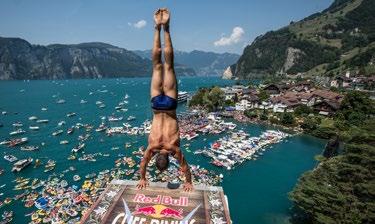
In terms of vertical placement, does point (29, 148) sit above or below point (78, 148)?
below

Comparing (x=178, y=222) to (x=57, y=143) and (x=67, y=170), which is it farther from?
(x=57, y=143)

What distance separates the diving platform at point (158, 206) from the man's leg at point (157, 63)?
4.60 meters

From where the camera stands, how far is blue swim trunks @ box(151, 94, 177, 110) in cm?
1188

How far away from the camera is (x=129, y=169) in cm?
4912

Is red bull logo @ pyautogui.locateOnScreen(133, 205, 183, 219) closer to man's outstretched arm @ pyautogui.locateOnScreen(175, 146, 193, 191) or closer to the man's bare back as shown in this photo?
man's outstretched arm @ pyautogui.locateOnScreen(175, 146, 193, 191)

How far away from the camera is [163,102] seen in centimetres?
1191

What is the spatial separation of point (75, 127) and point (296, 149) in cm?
5316

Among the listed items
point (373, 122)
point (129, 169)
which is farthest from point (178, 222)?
point (129, 169)

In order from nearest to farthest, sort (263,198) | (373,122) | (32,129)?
(373,122)
(263,198)
(32,129)

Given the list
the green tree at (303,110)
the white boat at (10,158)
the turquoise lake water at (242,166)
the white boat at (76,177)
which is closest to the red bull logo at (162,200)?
the turquoise lake water at (242,166)

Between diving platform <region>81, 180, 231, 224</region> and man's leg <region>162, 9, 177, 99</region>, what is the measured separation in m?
4.54

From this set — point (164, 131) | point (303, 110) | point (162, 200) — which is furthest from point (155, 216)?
point (303, 110)

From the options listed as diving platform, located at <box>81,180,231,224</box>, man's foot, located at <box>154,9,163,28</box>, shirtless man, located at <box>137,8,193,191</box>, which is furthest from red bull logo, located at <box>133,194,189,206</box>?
man's foot, located at <box>154,9,163,28</box>

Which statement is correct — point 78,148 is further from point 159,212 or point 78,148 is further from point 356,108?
point 356,108
